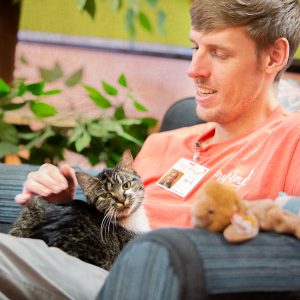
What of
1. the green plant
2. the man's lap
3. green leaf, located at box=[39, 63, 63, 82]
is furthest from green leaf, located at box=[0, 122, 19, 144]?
the man's lap

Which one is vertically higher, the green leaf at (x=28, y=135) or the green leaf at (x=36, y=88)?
the green leaf at (x=36, y=88)

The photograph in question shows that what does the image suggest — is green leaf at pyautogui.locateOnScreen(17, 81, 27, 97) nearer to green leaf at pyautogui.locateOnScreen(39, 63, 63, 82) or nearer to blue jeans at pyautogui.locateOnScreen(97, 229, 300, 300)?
green leaf at pyautogui.locateOnScreen(39, 63, 63, 82)

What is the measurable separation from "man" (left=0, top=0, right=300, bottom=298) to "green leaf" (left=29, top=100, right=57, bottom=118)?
2.30 ft

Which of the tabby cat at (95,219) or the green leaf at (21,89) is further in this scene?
the green leaf at (21,89)

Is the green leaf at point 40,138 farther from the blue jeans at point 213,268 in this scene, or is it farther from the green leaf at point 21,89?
the blue jeans at point 213,268

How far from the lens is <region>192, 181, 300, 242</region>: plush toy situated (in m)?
0.80

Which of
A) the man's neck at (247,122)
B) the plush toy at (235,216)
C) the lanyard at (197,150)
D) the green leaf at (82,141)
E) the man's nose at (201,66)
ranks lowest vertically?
the green leaf at (82,141)

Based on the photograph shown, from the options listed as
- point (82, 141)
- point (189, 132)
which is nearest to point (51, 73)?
point (82, 141)

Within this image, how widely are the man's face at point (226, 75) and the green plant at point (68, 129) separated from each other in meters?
0.66

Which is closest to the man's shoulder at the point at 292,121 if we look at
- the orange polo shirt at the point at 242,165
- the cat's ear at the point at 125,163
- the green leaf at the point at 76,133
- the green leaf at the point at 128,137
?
the orange polo shirt at the point at 242,165

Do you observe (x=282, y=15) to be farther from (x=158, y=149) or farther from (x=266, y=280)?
(x=266, y=280)

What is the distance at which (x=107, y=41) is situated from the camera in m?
2.81

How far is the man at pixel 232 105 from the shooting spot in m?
1.25

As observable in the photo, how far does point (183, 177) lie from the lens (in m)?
1.36
